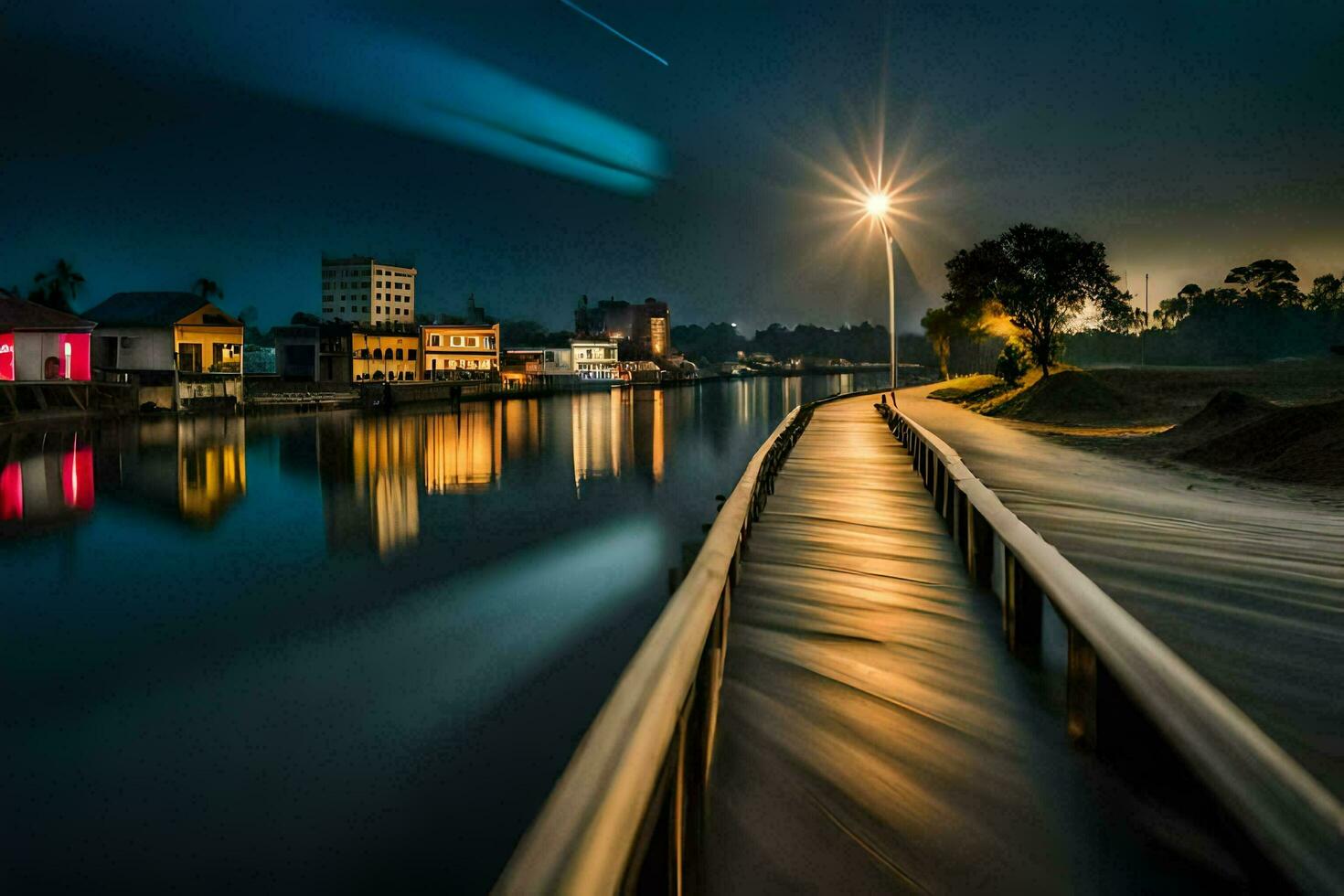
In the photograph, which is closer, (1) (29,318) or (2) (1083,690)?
(2) (1083,690)

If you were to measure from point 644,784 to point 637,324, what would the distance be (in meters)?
172

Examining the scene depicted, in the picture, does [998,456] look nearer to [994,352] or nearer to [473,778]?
[473,778]

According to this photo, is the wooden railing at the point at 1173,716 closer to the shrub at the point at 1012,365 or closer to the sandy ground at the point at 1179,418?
the sandy ground at the point at 1179,418

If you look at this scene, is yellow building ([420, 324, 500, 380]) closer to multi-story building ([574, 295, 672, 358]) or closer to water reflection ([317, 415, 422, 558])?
water reflection ([317, 415, 422, 558])

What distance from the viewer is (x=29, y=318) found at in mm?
45625

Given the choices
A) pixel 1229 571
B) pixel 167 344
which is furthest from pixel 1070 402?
pixel 167 344

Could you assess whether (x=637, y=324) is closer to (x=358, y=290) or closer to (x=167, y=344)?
(x=358, y=290)

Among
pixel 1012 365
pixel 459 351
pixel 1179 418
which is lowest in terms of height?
pixel 1179 418

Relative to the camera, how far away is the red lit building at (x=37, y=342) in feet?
147

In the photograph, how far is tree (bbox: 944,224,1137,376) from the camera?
45.8 meters

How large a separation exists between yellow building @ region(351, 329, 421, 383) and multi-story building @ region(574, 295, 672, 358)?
264ft

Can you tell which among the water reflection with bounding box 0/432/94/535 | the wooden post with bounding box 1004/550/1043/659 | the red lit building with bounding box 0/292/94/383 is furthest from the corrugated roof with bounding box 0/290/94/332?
the wooden post with bounding box 1004/550/1043/659

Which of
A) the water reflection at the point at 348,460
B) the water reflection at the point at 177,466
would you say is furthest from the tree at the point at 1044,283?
the water reflection at the point at 177,466

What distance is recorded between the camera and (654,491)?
107 ft
